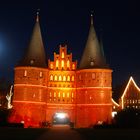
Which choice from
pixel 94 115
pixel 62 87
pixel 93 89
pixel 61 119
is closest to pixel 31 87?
pixel 62 87

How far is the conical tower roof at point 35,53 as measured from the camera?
72.6m

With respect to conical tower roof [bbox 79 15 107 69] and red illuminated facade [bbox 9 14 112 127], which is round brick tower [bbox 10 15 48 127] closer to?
red illuminated facade [bbox 9 14 112 127]

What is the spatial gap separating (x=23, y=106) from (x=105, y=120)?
1427cm

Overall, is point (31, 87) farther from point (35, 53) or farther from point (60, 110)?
point (60, 110)

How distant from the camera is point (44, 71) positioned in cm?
7319

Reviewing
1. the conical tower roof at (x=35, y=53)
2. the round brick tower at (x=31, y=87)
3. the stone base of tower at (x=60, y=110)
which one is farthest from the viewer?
the stone base of tower at (x=60, y=110)

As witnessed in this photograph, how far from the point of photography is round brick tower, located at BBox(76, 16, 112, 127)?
70.9 metres

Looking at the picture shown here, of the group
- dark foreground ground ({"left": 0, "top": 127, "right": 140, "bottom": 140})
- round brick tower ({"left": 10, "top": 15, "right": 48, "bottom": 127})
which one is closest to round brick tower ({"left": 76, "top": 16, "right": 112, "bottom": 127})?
round brick tower ({"left": 10, "top": 15, "right": 48, "bottom": 127})

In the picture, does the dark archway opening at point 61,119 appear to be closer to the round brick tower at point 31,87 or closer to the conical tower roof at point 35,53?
the round brick tower at point 31,87

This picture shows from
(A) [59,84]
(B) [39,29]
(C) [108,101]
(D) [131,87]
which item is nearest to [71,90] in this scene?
(A) [59,84]

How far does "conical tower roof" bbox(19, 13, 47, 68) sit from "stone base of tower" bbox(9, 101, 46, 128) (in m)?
7.22

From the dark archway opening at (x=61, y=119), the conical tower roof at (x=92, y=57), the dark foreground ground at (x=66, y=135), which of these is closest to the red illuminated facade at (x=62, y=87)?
the conical tower roof at (x=92, y=57)

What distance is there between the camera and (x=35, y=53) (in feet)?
241

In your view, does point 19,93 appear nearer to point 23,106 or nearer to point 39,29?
point 23,106
